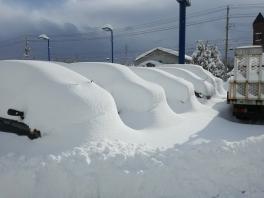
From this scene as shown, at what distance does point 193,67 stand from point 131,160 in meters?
17.8

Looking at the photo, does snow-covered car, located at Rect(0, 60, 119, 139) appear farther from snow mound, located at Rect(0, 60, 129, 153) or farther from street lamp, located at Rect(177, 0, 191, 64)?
street lamp, located at Rect(177, 0, 191, 64)

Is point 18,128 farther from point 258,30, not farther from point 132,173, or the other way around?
point 258,30

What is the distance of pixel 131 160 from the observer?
22.5 ft

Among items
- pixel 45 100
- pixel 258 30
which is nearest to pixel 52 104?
pixel 45 100

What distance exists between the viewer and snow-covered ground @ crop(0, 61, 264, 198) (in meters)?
6.25

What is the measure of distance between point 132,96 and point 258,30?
4488 centimetres

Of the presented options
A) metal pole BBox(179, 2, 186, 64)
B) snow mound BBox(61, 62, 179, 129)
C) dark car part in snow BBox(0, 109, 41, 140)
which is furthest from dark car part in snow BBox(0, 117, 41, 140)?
metal pole BBox(179, 2, 186, 64)

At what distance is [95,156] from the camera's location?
22.3ft

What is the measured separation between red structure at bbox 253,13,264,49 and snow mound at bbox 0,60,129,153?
44.9m

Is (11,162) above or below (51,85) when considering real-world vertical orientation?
below

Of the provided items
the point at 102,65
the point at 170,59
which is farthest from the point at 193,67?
the point at 170,59

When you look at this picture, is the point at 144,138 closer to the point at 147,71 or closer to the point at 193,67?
the point at 147,71

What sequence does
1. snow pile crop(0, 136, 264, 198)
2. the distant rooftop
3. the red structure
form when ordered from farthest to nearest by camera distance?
the distant rooftop, the red structure, snow pile crop(0, 136, 264, 198)

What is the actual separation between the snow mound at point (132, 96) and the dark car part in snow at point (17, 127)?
3255mm
